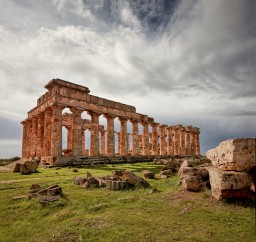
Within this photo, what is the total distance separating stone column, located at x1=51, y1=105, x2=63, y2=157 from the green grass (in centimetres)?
1843

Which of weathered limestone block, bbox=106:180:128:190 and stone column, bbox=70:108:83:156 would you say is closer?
weathered limestone block, bbox=106:180:128:190

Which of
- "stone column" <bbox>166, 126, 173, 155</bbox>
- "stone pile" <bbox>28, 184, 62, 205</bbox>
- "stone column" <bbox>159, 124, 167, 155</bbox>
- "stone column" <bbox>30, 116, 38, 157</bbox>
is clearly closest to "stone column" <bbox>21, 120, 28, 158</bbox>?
"stone column" <bbox>30, 116, 38, 157</bbox>

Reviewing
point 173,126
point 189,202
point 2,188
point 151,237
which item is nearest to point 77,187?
point 2,188

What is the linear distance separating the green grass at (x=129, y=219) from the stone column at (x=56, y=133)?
60.5 ft

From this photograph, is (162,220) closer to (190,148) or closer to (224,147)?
(224,147)

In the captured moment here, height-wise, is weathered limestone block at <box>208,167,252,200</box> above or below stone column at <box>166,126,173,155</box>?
below

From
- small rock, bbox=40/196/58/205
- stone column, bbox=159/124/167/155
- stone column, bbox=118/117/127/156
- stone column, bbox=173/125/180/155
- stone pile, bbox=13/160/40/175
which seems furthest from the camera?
stone column, bbox=173/125/180/155

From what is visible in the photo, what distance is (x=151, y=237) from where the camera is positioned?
4.50 meters

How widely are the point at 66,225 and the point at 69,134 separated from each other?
3694 cm

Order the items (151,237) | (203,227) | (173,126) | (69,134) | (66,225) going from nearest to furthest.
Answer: (151,237) → (203,227) → (66,225) → (69,134) → (173,126)

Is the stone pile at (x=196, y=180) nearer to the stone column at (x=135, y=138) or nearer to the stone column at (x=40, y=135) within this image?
the stone column at (x=40, y=135)

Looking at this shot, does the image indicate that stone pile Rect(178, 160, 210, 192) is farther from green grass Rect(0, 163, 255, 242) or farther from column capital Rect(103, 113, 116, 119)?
column capital Rect(103, 113, 116, 119)

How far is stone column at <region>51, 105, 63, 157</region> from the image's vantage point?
25.5 m

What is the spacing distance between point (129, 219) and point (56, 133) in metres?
22.4
